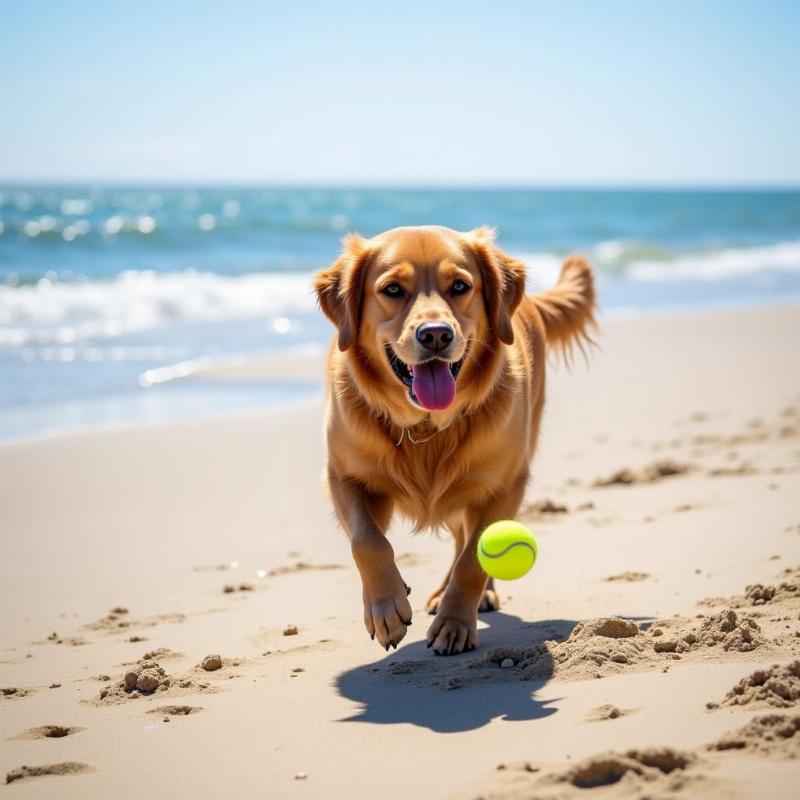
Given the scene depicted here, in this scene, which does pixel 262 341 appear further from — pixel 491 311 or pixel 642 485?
pixel 491 311

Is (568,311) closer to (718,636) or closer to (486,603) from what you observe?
(486,603)

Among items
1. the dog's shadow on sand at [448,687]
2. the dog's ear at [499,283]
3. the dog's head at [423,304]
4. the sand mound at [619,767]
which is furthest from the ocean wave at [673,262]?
the sand mound at [619,767]

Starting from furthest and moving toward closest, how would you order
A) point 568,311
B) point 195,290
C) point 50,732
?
point 195,290, point 568,311, point 50,732

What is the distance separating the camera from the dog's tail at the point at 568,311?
575 cm

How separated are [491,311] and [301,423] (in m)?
3.88

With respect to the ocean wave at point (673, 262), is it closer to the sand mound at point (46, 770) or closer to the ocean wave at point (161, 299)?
the ocean wave at point (161, 299)

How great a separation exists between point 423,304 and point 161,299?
40.2ft

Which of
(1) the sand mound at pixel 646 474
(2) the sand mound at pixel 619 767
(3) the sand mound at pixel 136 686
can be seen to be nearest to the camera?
(2) the sand mound at pixel 619 767

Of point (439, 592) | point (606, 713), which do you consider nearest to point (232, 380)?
point (439, 592)

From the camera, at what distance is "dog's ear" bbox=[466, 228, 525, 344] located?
4.23m

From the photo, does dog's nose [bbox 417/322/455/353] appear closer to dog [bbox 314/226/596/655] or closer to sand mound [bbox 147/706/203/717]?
dog [bbox 314/226/596/655]

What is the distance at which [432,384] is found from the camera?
3910mm

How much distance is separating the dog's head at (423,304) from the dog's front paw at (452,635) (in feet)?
2.41

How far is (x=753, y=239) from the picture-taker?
3130cm
